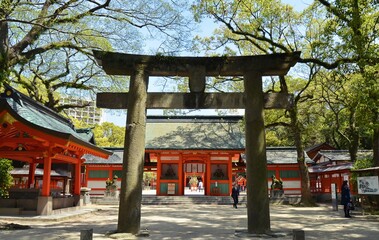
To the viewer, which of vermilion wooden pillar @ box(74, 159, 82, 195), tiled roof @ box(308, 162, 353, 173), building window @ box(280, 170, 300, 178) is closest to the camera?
vermilion wooden pillar @ box(74, 159, 82, 195)

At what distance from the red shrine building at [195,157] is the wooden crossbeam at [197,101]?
1927cm

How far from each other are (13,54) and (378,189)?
17.5 meters

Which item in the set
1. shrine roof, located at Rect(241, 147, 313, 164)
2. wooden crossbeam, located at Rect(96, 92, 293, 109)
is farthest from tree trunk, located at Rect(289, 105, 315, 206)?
wooden crossbeam, located at Rect(96, 92, 293, 109)

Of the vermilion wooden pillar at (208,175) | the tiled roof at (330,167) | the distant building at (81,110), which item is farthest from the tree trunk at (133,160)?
the tiled roof at (330,167)

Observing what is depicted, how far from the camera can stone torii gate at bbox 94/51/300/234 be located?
9.55 meters

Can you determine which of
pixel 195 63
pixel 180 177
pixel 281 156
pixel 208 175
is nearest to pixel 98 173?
pixel 180 177

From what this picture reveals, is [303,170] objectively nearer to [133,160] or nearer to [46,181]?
[46,181]

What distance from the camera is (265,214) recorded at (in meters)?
9.38

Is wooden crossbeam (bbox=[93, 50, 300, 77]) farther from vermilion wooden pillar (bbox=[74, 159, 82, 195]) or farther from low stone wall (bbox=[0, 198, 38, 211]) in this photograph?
vermilion wooden pillar (bbox=[74, 159, 82, 195])

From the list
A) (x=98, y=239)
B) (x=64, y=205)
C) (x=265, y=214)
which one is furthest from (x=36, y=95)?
(x=265, y=214)

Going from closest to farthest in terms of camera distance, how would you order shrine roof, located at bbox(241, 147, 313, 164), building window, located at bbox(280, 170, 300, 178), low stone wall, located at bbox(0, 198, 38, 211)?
low stone wall, located at bbox(0, 198, 38, 211) < shrine roof, located at bbox(241, 147, 313, 164) < building window, located at bbox(280, 170, 300, 178)

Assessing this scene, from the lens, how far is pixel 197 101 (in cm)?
1027

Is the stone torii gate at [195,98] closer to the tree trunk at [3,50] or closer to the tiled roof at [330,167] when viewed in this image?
the tree trunk at [3,50]

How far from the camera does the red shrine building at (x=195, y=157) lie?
1176 inches
